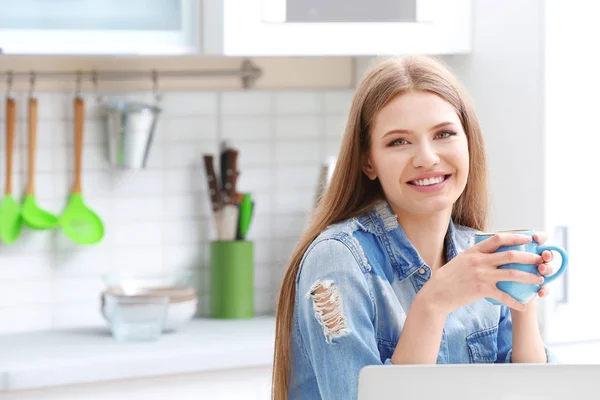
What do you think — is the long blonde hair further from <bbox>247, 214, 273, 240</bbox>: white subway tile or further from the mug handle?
<bbox>247, 214, 273, 240</bbox>: white subway tile

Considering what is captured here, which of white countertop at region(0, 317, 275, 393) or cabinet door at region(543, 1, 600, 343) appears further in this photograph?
cabinet door at region(543, 1, 600, 343)

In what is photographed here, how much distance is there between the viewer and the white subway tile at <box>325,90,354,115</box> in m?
2.88

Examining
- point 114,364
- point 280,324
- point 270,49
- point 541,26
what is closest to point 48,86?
point 270,49

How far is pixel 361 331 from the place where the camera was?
3.79 ft

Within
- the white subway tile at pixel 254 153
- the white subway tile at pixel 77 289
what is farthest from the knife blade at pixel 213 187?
the white subway tile at pixel 77 289

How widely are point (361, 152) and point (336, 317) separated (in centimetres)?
27

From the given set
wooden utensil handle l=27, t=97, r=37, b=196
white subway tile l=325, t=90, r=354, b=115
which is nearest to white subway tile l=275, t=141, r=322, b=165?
white subway tile l=325, t=90, r=354, b=115

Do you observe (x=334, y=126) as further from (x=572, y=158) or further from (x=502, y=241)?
(x=502, y=241)

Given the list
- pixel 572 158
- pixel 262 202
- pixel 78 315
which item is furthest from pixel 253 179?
pixel 572 158

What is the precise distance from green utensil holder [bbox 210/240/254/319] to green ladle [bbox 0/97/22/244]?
20.0 inches

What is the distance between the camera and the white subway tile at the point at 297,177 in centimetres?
283

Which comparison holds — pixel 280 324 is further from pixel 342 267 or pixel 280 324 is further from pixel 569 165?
pixel 569 165

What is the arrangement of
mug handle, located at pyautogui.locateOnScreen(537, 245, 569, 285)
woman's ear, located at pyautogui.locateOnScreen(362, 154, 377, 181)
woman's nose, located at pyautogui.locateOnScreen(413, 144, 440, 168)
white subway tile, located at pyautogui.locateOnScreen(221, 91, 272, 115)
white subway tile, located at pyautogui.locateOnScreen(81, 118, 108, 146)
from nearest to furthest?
mug handle, located at pyautogui.locateOnScreen(537, 245, 569, 285) → woman's nose, located at pyautogui.locateOnScreen(413, 144, 440, 168) → woman's ear, located at pyautogui.locateOnScreen(362, 154, 377, 181) → white subway tile, located at pyautogui.locateOnScreen(81, 118, 108, 146) → white subway tile, located at pyautogui.locateOnScreen(221, 91, 272, 115)

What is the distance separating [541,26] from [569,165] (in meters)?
0.33
